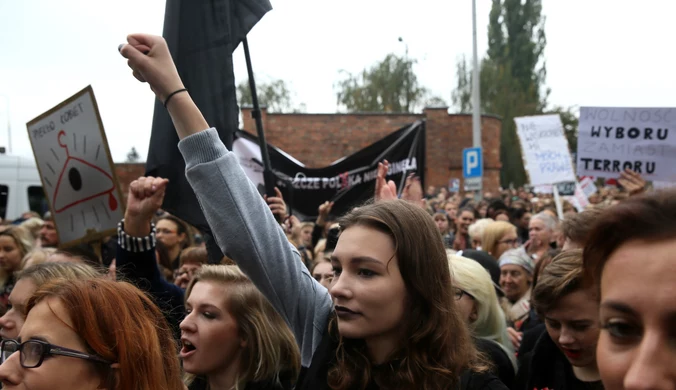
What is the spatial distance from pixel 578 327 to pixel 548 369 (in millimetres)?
346

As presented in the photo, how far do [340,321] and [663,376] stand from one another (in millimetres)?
1053

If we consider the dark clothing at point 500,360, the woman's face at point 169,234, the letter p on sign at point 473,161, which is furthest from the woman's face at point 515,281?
the letter p on sign at point 473,161

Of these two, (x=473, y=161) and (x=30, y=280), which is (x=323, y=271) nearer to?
(x=30, y=280)

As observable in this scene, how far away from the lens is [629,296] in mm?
1046

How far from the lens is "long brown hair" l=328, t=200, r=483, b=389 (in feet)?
6.19

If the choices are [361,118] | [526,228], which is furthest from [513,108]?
[526,228]

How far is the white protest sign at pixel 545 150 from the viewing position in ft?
A: 31.4

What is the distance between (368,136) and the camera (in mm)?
22438

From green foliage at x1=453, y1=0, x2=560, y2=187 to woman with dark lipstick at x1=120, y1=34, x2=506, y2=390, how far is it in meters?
45.0

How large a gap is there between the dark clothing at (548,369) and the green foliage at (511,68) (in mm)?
44123

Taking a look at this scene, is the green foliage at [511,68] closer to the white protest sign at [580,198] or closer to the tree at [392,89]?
the tree at [392,89]

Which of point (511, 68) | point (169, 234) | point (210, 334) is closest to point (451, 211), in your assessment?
point (169, 234)

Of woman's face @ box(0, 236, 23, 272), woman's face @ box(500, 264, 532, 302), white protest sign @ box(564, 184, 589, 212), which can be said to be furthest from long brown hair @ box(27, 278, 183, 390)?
white protest sign @ box(564, 184, 589, 212)

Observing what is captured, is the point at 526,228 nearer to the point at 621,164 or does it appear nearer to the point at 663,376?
the point at 621,164
